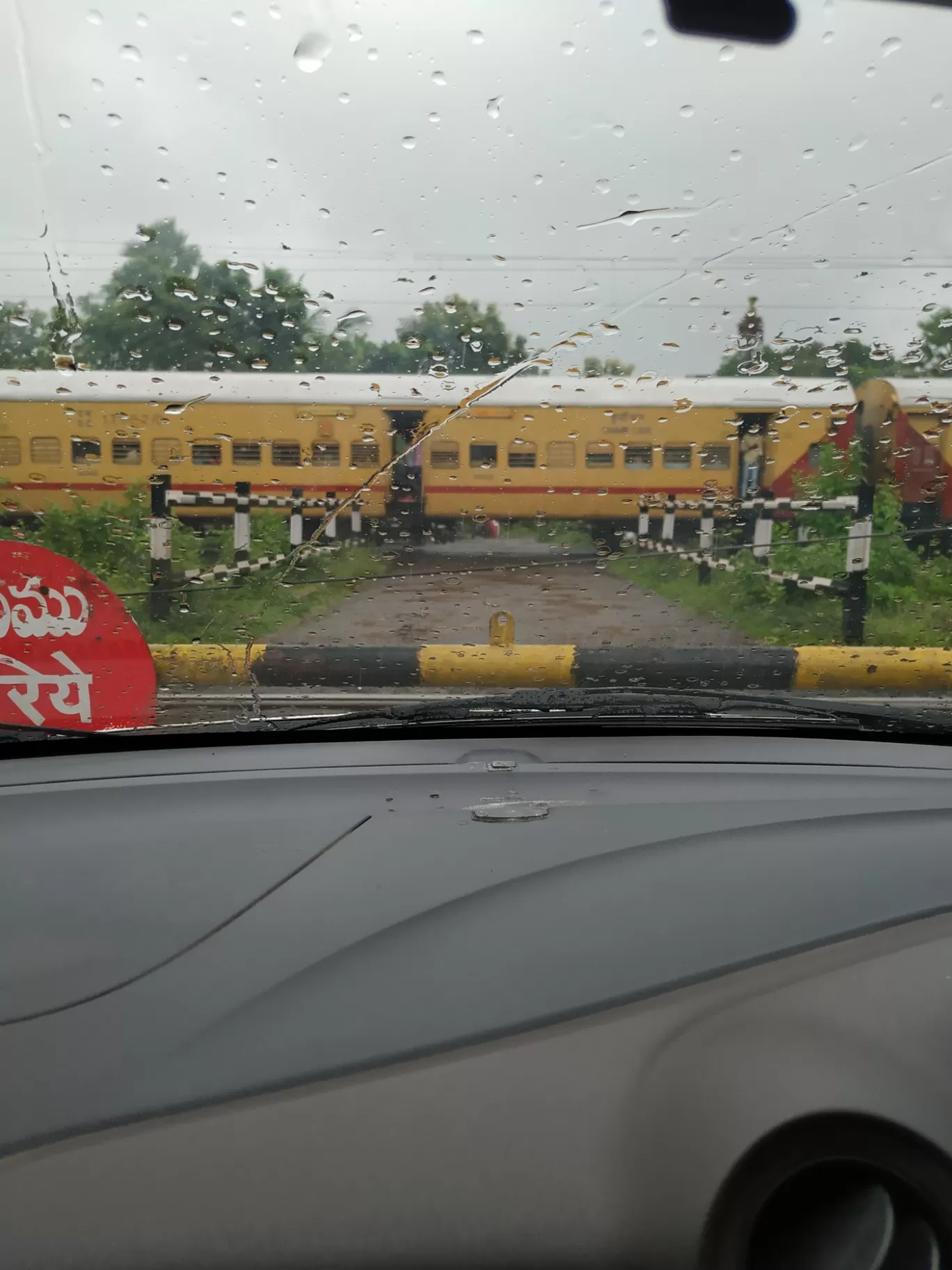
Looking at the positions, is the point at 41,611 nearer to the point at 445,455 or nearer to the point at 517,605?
the point at 445,455

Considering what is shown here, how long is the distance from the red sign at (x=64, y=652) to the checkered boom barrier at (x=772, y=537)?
1.52 m

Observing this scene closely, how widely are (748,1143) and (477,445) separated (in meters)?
1.94

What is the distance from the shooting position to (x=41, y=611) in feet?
9.21

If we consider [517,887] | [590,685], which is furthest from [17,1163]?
[590,685]

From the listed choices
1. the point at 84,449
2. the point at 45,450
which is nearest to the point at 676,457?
the point at 84,449

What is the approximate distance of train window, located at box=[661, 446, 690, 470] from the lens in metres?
3.03

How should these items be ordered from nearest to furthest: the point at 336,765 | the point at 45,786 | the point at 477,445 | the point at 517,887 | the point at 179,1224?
the point at 179,1224 → the point at 517,887 → the point at 45,786 → the point at 336,765 → the point at 477,445

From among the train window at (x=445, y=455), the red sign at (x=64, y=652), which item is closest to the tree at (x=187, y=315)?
the train window at (x=445, y=455)

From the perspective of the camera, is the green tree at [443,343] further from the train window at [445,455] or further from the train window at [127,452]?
the train window at [127,452]

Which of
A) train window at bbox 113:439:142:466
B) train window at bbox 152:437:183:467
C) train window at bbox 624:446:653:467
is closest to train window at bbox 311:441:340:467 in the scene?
train window at bbox 152:437:183:467

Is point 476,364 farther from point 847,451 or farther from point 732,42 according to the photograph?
point 847,451

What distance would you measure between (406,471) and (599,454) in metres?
0.58

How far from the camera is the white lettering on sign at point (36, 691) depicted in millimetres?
2750

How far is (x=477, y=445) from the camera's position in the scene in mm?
2896
